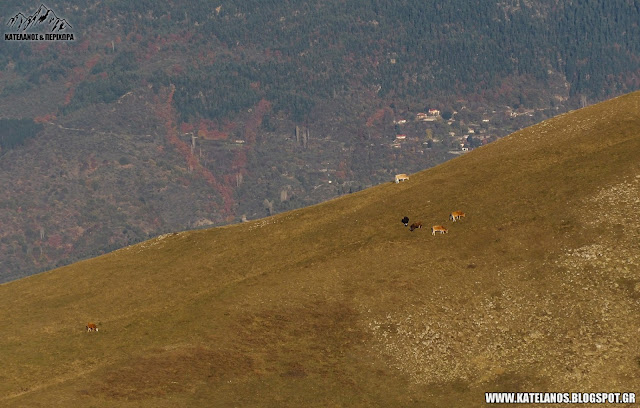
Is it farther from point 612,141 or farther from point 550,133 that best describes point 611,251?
point 550,133

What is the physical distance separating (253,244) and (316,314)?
18.9 metres

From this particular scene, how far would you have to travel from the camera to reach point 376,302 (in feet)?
272

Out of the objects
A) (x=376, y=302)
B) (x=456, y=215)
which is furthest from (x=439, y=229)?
(x=376, y=302)

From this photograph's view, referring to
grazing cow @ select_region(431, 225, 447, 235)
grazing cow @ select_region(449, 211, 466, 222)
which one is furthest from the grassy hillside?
grazing cow @ select_region(431, 225, 447, 235)

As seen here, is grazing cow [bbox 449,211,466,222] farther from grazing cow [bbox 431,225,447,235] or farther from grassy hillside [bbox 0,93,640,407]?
grazing cow [bbox 431,225,447,235]

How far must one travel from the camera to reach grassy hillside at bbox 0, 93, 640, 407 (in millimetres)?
71375

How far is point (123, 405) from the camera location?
2707 inches

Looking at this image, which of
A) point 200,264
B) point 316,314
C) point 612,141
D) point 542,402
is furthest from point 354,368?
point 612,141

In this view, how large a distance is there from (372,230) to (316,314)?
16.5m

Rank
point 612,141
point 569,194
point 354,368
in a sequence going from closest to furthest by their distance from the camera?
1. point 354,368
2. point 569,194
3. point 612,141

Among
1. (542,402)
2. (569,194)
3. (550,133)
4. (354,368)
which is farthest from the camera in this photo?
(550,133)

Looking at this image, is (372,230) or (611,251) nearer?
(611,251)

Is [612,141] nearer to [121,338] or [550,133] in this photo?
[550,133]

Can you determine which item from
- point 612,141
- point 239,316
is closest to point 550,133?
point 612,141
